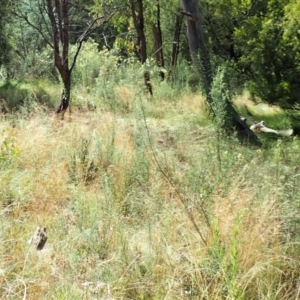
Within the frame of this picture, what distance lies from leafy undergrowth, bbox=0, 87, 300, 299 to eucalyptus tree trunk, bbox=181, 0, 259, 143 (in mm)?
1671

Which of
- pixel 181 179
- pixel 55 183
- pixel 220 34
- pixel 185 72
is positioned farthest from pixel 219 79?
pixel 220 34

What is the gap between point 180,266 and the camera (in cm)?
220

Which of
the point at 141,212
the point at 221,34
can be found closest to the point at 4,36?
the point at 221,34

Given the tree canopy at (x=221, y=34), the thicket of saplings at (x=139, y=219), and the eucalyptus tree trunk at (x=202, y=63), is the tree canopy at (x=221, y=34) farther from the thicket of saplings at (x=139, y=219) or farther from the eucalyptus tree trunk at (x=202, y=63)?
the thicket of saplings at (x=139, y=219)

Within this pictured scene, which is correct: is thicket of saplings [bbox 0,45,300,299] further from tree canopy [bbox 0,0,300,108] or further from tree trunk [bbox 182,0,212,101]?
tree canopy [bbox 0,0,300,108]

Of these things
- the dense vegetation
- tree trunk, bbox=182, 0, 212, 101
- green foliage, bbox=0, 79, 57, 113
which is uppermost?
tree trunk, bbox=182, 0, 212, 101

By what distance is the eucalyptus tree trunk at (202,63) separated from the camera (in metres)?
5.71

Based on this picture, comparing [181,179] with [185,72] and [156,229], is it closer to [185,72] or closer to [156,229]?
[156,229]

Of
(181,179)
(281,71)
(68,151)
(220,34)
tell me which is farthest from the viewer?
(220,34)

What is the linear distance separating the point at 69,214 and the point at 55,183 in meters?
0.48

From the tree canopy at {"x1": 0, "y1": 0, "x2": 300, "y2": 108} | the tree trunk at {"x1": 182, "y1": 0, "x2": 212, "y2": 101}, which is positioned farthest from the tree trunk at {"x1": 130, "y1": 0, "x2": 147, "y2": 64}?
the tree trunk at {"x1": 182, "y1": 0, "x2": 212, "y2": 101}

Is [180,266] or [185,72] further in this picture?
[185,72]

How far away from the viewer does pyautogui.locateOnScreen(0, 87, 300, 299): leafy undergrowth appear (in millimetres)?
2098

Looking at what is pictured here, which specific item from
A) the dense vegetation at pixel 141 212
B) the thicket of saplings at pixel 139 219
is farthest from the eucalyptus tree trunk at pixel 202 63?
the thicket of saplings at pixel 139 219
